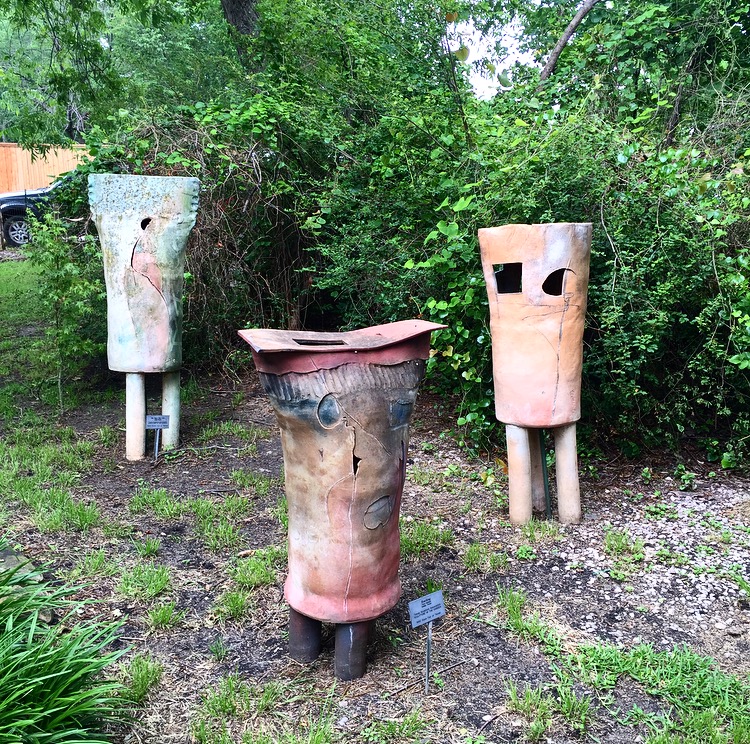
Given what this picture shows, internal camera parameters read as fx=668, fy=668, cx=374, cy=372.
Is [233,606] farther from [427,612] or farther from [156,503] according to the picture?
[156,503]

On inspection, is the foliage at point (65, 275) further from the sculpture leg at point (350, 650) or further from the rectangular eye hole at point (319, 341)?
the sculpture leg at point (350, 650)

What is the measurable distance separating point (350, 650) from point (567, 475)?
175 cm

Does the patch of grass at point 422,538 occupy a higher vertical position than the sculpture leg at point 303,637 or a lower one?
higher

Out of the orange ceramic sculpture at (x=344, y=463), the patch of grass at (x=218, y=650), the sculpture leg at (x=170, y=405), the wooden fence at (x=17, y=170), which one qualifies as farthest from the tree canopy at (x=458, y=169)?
the wooden fence at (x=17, y=170)

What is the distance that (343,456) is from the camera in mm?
2361

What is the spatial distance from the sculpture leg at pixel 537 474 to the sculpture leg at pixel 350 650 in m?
1.65

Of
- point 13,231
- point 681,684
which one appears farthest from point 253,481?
point 13,231

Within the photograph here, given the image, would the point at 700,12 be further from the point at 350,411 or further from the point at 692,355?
the point at 350,411

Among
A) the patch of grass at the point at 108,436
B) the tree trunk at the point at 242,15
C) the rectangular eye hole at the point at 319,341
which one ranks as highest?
the tree trunk at the point at 242,15

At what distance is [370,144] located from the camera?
5785 millimetres

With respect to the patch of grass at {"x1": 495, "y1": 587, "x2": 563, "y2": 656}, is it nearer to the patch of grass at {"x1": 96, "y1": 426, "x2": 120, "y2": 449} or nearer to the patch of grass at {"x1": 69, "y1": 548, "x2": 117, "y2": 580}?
the patch of grass at {"x1": 69, "y1": 548, "x2": 117, "y2": 580}

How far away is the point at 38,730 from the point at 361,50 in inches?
227

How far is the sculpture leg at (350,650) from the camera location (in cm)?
251

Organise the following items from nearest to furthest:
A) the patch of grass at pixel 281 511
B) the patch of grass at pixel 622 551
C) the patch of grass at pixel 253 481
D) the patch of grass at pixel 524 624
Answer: the patch of grass at pixel 524 624
the patch of grass at pixel 622 551
the patch of grass at pixel 281 511
the patch of grass at pixel 253 481
